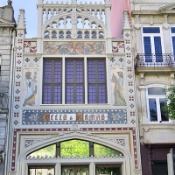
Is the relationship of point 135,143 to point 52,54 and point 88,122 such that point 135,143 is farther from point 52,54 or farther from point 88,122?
point 52,54

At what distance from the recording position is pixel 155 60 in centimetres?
1864

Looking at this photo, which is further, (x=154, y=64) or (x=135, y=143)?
(x=154, y=64)

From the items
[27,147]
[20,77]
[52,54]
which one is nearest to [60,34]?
[52,54]

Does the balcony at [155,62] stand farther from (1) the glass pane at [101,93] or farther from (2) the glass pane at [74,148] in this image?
(2) the glass pane at [74,148]

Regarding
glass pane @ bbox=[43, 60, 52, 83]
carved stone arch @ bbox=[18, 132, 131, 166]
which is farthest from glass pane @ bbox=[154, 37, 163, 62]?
glass pane @ bbox=[43, 60, 52, 83]

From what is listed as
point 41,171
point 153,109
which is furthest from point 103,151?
point 153,109

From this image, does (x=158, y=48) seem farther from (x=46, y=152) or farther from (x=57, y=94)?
(x=46, y=152)

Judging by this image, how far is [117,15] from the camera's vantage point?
80.4 feet

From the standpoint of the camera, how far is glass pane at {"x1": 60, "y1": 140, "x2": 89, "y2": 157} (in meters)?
16.9

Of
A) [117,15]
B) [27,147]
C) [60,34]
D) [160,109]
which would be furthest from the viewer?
[117,15]

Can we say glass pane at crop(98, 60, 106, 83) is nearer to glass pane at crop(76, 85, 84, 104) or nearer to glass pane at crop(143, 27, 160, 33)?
glass pane at crop(76, 85, 84, 104)

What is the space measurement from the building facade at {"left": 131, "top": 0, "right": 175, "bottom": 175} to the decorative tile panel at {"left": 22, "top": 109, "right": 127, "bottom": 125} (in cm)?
129

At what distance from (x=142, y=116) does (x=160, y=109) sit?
1.10 metres

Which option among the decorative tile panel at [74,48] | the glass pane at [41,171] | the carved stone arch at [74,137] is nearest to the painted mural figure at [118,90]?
the decorative tile panel at [74,48]
